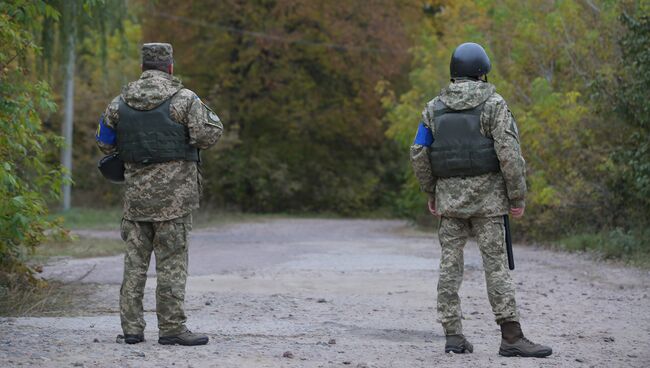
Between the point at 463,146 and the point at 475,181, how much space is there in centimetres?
24

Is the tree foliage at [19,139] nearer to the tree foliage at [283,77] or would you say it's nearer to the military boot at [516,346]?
the military boot at [516,346]

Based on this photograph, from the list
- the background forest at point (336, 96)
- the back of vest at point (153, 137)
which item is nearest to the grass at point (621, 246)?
the background forest at point (336, 96)

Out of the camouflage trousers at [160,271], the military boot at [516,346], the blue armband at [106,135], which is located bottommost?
the military boot at [516,346]

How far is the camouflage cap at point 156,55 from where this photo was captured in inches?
272

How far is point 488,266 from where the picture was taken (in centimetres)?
669

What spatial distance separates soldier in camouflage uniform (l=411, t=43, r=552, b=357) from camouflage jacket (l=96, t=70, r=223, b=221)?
148 cm

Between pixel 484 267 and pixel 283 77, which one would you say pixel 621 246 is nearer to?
pixel 484 267

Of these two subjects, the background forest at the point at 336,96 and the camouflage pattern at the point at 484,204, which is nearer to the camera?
the camouflage pattern at the point at 484,204

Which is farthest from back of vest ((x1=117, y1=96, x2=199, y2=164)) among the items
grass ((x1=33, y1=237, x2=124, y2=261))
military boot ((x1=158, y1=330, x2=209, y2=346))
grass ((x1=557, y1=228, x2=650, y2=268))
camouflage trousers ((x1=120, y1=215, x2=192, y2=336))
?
grass ((x1=557, y1=228, x2=650, y2=268))

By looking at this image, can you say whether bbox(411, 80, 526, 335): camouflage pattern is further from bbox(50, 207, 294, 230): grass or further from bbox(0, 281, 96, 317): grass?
bbox(50, 207, 294, 230): grass

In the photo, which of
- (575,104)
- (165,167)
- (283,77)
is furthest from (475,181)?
(283,77)

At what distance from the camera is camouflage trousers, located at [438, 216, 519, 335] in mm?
6605

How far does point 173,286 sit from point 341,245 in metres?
11.3

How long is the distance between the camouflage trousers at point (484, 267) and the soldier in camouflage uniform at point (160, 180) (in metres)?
1.61
